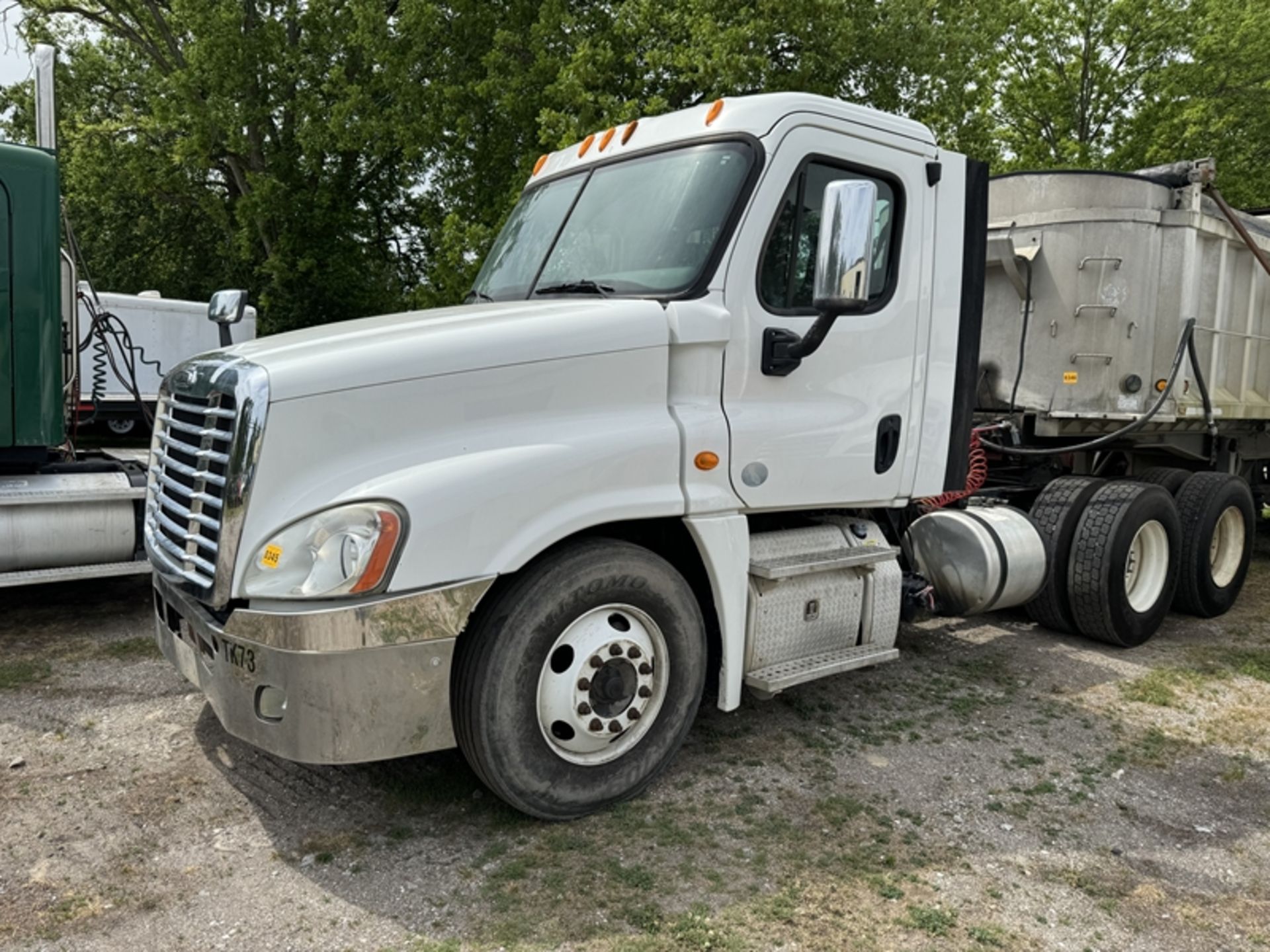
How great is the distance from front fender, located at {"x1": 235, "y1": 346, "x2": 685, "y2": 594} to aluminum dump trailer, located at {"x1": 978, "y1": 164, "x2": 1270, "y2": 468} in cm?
429

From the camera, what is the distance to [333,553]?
328cm

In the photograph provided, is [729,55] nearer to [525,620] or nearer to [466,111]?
[466,111]

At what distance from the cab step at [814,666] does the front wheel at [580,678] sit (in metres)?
0.30

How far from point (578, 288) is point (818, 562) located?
161 centimetres

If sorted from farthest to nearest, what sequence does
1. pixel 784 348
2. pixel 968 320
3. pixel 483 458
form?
pixel 968 320
pixel 784 348
pixel 483 458

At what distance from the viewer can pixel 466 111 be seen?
1819 centimetres

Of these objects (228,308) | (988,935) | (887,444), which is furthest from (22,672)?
(988,935)

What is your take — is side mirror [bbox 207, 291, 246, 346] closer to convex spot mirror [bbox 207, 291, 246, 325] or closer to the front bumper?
convex spot mirror [bbox 207, 291, 246, 325]

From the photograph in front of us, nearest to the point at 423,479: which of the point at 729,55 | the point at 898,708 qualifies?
the point at 898,708

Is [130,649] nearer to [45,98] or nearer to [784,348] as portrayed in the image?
[45,98]

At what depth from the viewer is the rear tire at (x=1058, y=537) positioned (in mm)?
6660

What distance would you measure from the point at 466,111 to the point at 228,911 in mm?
17005

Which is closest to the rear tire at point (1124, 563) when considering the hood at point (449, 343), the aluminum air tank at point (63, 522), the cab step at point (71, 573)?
the hood at point (449, 343)

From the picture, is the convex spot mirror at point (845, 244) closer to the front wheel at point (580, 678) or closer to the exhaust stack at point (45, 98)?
the front wheel at point (580, 678)
